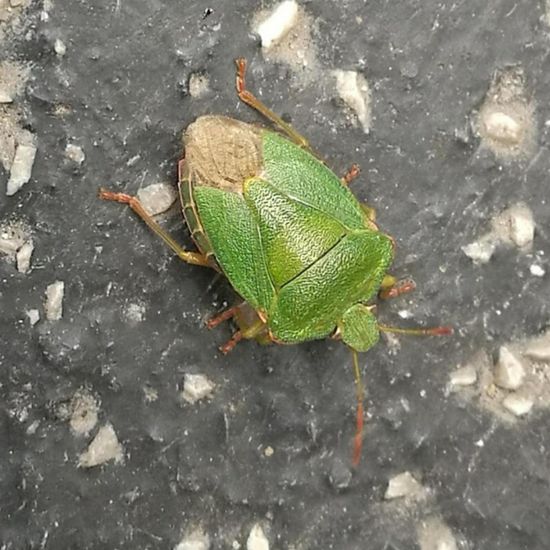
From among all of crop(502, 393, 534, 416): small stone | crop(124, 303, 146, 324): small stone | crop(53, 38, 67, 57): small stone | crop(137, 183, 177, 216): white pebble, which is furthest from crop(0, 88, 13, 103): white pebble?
crop(502, 393, 534, 416): small stone

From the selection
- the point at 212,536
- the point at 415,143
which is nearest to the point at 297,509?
the point at 212,536

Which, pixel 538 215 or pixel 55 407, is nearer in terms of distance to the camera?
Result: pixel 55 407

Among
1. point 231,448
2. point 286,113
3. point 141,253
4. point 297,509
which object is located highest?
point 286,113

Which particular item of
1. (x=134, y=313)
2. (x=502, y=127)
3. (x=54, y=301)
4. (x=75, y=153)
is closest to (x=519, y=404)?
(x=502, y=127)

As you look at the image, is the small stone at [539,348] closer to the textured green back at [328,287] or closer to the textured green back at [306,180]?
the textured green back at [328,287]

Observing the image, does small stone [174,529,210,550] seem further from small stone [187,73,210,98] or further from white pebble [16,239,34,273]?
small stone [187,73,210,98]

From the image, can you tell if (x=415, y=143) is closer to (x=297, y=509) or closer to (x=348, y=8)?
(x=348, y=8)
